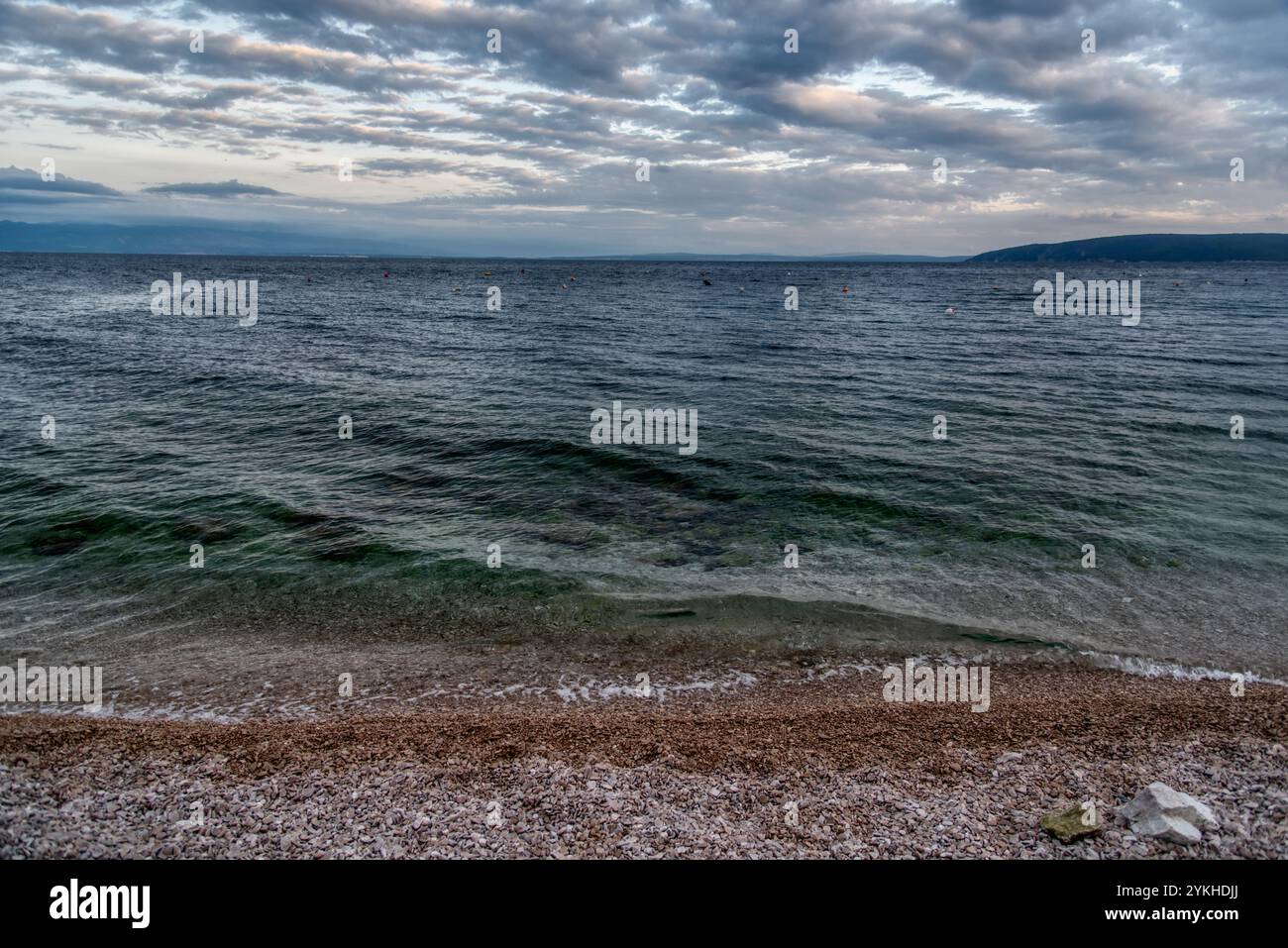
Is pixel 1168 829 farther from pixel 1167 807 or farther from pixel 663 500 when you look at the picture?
pixel 663 500

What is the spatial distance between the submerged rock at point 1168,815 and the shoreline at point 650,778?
16 centimetres

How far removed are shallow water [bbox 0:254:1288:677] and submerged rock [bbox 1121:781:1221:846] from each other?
18.4 ft

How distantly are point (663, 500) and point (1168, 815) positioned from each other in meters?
14.1

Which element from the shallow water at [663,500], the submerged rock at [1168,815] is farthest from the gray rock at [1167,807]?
the shallow water at [663,500]

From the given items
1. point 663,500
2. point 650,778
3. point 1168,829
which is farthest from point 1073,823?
point 663,500

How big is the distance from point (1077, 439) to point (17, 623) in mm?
30777

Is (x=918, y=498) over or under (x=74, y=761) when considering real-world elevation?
over

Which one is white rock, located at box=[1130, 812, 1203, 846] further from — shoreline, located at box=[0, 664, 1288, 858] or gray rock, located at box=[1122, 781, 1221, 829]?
shoreline, located at box=[0, 664, 1288, 858]

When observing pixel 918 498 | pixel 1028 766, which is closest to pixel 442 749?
pixel 1028 766

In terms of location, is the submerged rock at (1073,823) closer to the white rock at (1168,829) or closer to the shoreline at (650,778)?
the shoreline at (650,778)

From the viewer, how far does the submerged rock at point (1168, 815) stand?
7230 millimetres
